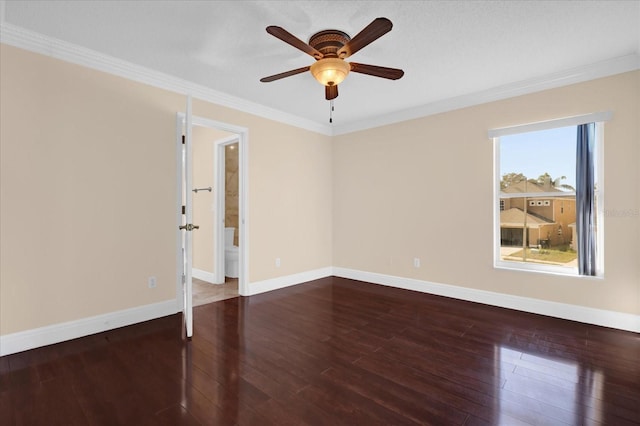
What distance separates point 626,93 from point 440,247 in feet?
7.64

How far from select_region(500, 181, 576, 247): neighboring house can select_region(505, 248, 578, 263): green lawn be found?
77 mm

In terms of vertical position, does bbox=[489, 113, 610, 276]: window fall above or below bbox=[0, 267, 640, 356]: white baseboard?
above

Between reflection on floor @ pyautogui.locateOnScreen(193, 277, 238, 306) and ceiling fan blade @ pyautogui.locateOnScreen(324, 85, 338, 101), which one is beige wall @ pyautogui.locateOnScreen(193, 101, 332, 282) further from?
ceiling fan blade @ pyautogui.locateOnScreen(324, 85, 338, 101)

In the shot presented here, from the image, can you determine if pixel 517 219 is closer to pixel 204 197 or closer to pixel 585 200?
pixel 585 200

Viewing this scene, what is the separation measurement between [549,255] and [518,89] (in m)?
1.87

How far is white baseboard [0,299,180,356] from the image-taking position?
7.83ft

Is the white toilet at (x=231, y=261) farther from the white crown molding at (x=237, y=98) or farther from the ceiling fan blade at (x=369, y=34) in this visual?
the ceiling fan blade at (x=369, y=34)

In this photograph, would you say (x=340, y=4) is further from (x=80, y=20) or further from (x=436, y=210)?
(x=436, y=210)

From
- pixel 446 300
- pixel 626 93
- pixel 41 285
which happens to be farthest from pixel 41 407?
pixel 626 93

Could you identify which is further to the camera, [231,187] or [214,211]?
[231,187]

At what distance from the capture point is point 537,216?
3432 millimetres

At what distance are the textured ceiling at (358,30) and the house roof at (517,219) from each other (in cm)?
145

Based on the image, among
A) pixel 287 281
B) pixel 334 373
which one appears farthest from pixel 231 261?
pixel 334 373

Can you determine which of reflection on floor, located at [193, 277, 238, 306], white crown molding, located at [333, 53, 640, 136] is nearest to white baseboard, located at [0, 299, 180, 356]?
reflection on floor, located at [193, 277, 238, 306]
